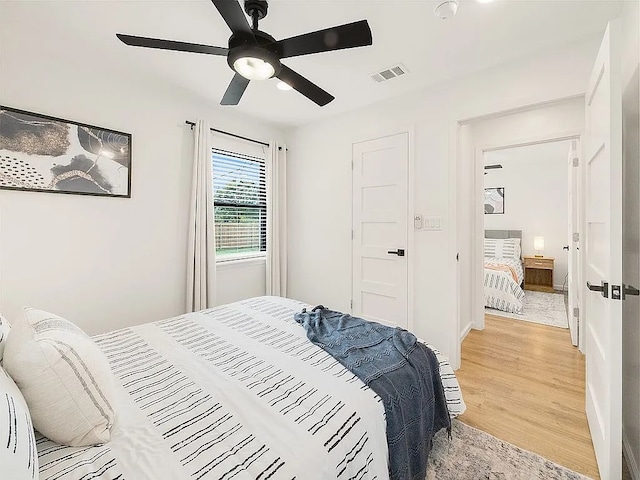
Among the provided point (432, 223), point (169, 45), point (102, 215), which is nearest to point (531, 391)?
point (432, 223)

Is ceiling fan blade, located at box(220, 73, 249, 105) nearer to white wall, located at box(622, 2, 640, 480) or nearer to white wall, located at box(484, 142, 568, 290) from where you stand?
white wall, located at box(622, 2, 640, 480)

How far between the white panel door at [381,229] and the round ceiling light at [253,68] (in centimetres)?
165

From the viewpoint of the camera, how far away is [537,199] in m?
5.93

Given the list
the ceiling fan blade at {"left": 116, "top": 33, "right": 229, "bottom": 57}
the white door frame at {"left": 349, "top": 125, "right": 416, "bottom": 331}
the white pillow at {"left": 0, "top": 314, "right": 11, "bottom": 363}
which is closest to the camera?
the white pillow at {"left": 0, "top": 314, "right": 11, "bottom": 363}

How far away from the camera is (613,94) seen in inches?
51.8

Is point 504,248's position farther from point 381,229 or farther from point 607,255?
point 607,255

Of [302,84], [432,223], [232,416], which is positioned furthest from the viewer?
[432,223]

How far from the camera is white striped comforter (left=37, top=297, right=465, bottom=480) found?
2.73ft

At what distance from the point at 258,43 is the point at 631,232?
2.29 m

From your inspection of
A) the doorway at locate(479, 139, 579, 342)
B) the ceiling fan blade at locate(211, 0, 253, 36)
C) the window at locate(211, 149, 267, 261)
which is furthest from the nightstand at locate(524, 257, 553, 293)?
the ceiling fan blade at locate(211, 0, 253, 36)

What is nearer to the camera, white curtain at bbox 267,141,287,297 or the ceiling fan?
the ceiling fan

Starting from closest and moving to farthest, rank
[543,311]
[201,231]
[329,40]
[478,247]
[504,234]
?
[329,40]
[201,231]
[478,247]
[543,311]
[504,234]

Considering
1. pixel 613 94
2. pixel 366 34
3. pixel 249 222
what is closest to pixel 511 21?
pixel 613 94

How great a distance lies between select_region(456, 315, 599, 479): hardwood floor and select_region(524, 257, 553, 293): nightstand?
253 cm
